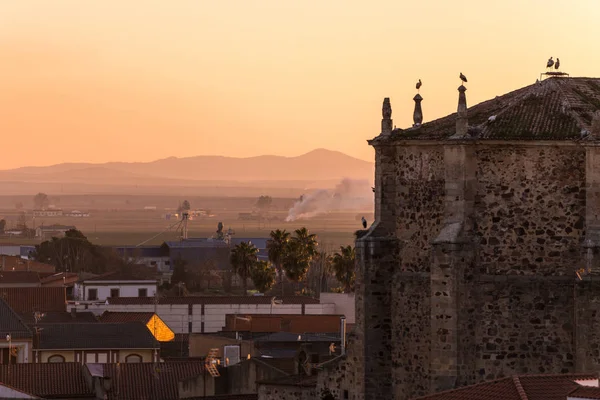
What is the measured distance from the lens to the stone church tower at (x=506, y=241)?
40969mm

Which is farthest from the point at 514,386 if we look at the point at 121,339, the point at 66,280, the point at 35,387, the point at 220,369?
the point at 66,280

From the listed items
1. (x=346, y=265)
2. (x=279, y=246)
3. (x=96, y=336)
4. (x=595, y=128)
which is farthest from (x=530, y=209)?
(x=279, y=246)

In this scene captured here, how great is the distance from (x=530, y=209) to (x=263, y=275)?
301ft

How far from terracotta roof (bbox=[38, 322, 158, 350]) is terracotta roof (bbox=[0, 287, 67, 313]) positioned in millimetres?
23487

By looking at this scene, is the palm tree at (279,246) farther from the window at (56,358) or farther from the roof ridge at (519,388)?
the roof ridge at (519,388)

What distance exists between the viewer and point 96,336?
90.9m

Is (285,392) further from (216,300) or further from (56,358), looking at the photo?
(216,300)

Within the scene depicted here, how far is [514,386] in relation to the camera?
3525cm

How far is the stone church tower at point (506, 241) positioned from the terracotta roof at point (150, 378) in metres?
25.8

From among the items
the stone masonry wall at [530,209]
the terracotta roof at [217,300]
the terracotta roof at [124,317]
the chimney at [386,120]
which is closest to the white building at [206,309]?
the terracotta roof at [217,300]

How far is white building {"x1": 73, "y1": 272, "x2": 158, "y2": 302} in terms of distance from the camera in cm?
13662

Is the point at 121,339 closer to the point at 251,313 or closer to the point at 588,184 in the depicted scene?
the point at 251,313

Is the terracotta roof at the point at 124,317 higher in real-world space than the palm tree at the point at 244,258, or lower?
lower

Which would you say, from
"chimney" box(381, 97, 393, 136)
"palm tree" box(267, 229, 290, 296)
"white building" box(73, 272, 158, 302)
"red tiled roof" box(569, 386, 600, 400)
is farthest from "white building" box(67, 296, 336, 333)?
"red tiled roof" box(569, 386, 600, 400)
